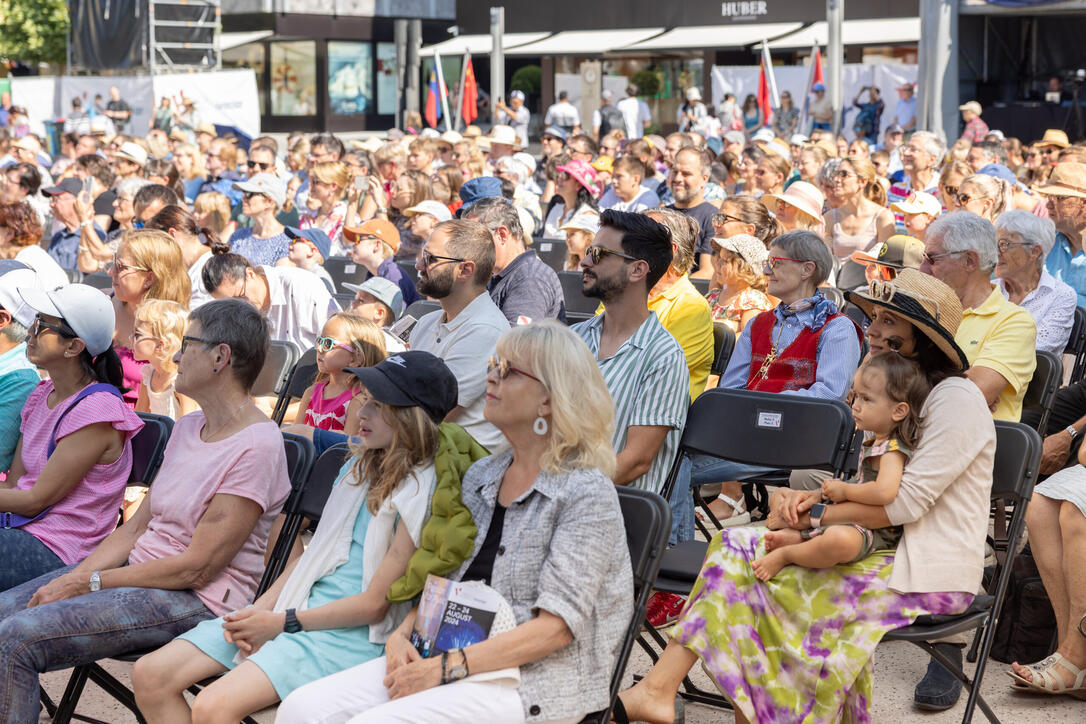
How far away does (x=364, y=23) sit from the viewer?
35.2 m

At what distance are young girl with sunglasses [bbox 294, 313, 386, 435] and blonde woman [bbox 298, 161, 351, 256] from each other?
16.7ft

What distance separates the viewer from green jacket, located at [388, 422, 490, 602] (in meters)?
3.11

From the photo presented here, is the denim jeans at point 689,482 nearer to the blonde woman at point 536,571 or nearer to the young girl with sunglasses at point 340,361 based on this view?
the blonde woman at point 536,571

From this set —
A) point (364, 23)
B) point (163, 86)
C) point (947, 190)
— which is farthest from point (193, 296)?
point (364, 23)

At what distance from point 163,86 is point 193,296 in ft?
59.2

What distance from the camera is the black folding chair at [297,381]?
5500 millimetres

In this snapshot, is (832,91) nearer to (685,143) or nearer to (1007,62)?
(1007,62)

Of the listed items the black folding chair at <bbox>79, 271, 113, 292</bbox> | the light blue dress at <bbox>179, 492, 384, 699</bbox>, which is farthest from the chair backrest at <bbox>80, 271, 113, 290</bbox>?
the light blue dress at <bbox>179, 492, 384, 699</bbox>

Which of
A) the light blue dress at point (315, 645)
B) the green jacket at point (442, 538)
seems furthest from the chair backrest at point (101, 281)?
the green jacket at point (442, 538)

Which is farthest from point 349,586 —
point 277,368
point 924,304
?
point 277,368

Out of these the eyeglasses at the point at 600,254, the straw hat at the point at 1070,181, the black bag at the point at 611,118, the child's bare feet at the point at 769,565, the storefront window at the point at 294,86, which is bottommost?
the child's bare feet at the point at 769,565

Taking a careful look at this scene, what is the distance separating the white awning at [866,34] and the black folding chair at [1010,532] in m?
23.6

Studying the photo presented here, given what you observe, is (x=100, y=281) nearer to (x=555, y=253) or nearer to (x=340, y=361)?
(x=555, y=253)

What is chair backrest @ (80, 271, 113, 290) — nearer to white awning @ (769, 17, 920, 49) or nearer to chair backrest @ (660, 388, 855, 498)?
chair backrest @ (660, 388, 855, 498)
